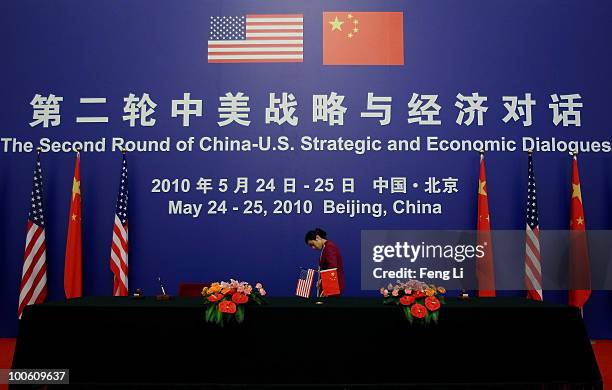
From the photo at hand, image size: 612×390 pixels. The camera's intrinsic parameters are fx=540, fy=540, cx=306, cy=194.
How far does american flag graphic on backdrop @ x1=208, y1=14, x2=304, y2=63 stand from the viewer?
232 inches

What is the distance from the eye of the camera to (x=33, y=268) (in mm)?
5555

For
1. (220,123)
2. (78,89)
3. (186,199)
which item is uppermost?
(78,89)

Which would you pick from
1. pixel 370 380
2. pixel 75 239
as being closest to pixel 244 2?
pixel 75 239

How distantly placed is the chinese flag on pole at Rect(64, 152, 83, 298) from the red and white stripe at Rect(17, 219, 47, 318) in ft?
0.84

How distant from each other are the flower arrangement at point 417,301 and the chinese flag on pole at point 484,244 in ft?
8.06

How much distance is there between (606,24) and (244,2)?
13.0 ft

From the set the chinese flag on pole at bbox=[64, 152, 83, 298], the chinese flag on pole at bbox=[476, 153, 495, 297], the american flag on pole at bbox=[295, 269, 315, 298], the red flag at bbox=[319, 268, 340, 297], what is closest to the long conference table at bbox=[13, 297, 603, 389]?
the red flag at bbox=[319, 268, 340, 297]

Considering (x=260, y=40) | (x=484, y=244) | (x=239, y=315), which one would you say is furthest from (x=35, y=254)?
(x=484, y=244)

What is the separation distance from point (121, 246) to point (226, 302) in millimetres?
2921

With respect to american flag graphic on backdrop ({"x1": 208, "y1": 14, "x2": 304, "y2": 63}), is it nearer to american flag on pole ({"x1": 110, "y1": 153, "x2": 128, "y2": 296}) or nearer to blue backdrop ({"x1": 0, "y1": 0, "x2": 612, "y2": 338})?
Result: blue backdrop ({"x1": 0, "y1": 0, "x2": 612, "y2": 338})

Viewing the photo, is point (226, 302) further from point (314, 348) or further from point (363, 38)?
point (363, 38)

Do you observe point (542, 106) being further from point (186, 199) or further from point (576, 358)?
point (186, 199)

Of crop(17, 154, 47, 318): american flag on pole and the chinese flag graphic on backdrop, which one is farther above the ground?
the chinese flag graphic on backdrop

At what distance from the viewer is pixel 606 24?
5.89 m
